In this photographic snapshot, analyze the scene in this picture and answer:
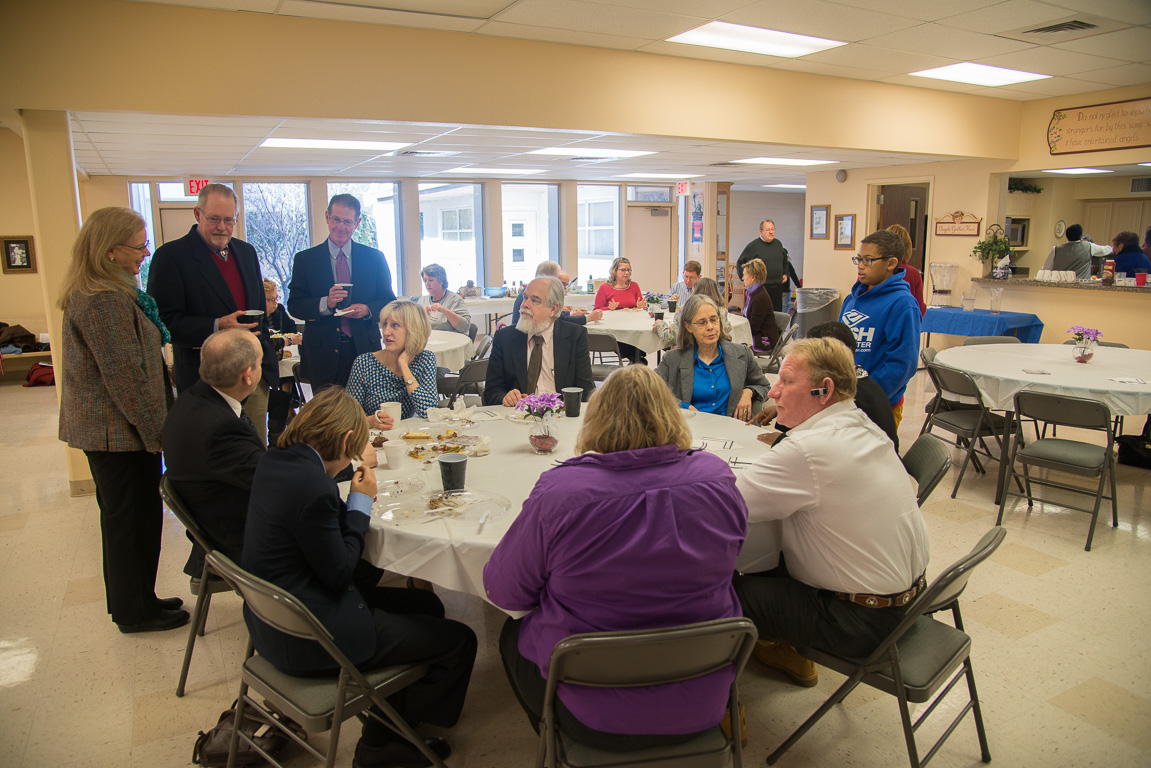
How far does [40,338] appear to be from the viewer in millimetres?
9430

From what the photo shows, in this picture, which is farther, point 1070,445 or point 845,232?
point 845,232

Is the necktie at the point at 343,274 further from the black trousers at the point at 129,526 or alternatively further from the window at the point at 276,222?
the window at the point at 276,222

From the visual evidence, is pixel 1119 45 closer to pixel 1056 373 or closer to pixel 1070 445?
pixel 1056 373

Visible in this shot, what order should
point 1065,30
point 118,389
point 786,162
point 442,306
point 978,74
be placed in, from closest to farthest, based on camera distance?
1. point 118,389
2. point 1065,30
3. point 978,74
4. point 442,306
5. point 786,162

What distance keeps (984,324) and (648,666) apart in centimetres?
873

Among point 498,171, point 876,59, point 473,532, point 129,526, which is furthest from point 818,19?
point 498,171

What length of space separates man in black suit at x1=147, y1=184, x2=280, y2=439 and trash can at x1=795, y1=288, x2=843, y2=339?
885 cm

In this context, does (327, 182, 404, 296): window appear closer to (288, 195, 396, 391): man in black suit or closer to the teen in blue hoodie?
(288, 195, 396, 391): man in black suit

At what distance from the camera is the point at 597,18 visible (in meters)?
4.99

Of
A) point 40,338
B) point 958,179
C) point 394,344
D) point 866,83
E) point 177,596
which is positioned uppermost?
point 866,83

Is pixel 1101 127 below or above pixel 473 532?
above

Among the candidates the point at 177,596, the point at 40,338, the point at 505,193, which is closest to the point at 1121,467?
the point at 177,596

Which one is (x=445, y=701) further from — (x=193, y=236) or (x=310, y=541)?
(x=193, y=236)

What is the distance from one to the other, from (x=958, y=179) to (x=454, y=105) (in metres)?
7.43
